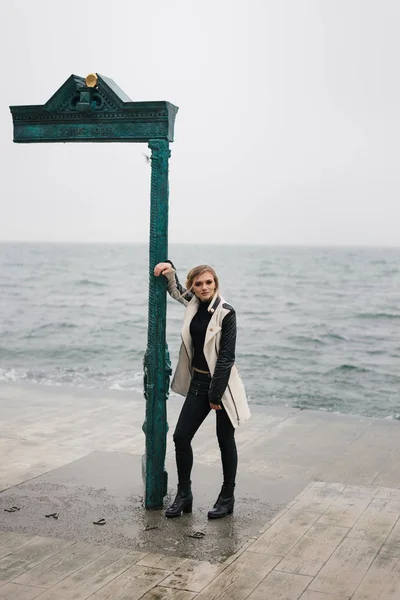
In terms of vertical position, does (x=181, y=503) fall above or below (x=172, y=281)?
below

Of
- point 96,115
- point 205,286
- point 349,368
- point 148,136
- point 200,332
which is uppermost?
point 96,115

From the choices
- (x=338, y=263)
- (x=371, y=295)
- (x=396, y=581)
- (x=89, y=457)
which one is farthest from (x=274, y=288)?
(x=396, y=581)

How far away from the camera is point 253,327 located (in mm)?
26453

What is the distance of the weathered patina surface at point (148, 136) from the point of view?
218 inches

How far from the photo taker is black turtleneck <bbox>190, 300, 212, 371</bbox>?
5.39 metres

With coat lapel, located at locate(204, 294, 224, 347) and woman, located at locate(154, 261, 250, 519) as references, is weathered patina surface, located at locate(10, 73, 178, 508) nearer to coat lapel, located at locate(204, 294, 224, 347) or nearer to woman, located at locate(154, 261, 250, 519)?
woman, located at locate(154, 261, 250, 519)

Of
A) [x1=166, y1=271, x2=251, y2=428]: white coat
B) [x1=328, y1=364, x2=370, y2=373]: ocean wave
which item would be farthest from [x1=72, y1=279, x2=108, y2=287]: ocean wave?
[x1=166, y1=271, x2=251, y2=428]: white coat

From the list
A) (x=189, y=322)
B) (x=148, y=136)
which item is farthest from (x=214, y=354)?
(x=148, y=136)

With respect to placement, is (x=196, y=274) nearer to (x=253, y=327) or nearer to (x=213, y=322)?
(x=213, y=322)

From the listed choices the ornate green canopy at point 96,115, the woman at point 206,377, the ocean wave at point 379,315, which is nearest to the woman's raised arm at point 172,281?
the woman at point 206,377

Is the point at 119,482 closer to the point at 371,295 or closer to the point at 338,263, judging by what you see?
the point at 371,295

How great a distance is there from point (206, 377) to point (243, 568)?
119 centimetres

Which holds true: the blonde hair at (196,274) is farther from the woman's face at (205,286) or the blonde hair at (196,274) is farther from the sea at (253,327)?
the sea at (253,327)

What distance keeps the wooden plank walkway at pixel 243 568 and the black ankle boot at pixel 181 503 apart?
19.9 inches
